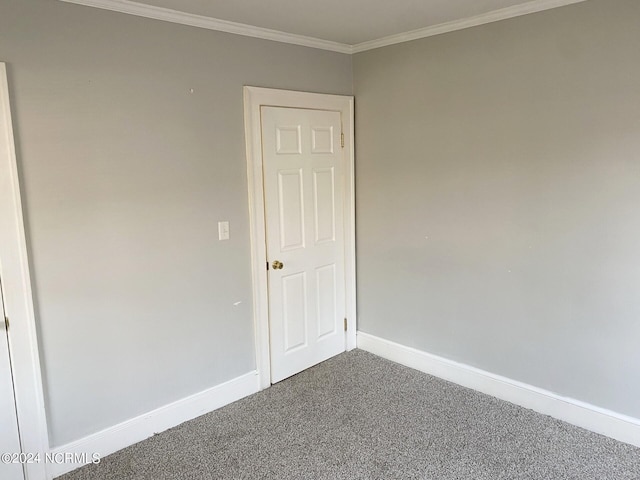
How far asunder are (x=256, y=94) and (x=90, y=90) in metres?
1.02

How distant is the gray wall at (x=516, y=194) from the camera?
2.45 metres

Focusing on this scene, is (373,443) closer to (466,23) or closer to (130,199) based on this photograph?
(130,199)

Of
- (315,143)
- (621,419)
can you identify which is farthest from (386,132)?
(621,419)

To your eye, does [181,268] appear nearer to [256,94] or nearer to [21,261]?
[21,261]

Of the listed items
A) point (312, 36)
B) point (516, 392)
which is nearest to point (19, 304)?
point (312, 36)

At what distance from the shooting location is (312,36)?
3186 mm

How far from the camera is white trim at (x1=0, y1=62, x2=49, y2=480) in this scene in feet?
6.87

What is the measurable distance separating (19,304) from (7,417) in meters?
0.56

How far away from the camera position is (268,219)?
317 centimetres

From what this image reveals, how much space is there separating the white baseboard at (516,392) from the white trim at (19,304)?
2381 mm

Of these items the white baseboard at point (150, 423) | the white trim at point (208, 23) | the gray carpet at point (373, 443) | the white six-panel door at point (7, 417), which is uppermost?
Answer: the white trim at point (208, 23)

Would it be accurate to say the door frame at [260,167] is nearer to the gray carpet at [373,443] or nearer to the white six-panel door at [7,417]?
the gray carpet at [373,443]

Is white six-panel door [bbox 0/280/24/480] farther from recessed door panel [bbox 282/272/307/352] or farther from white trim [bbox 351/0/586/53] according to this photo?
white trim [bbox 351/0/586/53]

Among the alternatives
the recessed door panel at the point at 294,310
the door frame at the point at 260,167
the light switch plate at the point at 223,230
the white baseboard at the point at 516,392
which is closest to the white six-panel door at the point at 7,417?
the light switch plate at the point at 223,230
